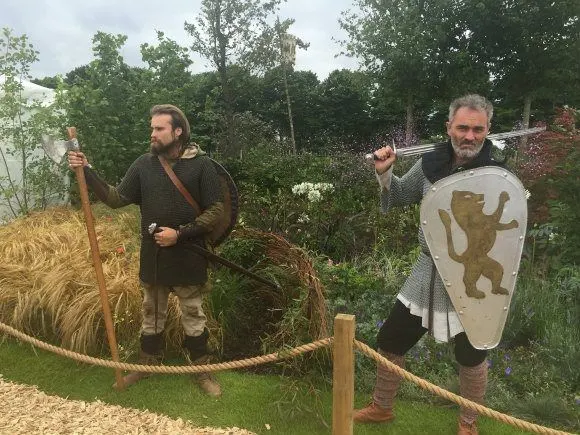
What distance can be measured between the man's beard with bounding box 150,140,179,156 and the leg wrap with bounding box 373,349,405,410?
1431mm

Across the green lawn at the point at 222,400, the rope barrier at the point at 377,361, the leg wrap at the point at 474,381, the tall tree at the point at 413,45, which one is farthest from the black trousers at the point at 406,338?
the tall tree at the point at 413,45

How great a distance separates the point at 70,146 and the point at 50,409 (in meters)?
1.42

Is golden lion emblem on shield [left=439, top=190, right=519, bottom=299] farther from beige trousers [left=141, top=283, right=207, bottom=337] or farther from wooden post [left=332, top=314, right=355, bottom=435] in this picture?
beige trousers [left=141, top=283, right=207, bottom=337]

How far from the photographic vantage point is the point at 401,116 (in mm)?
15617

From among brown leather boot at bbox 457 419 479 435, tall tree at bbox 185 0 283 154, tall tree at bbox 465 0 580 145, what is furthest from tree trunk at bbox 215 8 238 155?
brown leather boot at bbox 457 419 479 435

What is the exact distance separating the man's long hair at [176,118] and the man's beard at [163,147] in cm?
4

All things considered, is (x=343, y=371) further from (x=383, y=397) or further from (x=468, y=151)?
(x=468, y=151)

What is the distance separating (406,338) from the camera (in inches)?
90.0

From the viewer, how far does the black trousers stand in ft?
7.00

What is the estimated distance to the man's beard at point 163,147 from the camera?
2525 millimetres

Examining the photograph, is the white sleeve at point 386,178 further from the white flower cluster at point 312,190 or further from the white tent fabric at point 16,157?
the white tent fabric at point 16,157

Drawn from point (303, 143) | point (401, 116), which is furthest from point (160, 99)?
point (401, 116)

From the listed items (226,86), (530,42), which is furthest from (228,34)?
(530,42)

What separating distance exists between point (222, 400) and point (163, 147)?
4.50 feet
